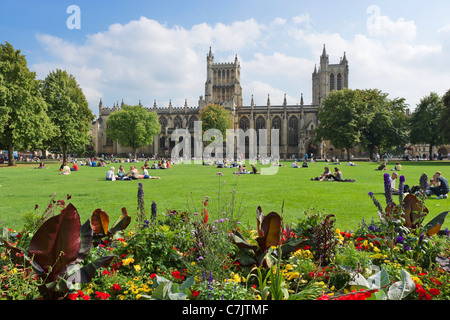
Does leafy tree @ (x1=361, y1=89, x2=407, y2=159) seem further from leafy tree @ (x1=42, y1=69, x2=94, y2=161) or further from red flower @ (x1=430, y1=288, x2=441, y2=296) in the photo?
red flower @ (x1=430, y1=288, x2=441, y2=296)

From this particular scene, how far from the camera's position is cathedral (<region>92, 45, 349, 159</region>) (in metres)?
74.4

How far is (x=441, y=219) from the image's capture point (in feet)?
15.2

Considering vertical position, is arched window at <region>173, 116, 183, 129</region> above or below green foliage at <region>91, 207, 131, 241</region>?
above

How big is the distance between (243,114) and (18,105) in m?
53.3

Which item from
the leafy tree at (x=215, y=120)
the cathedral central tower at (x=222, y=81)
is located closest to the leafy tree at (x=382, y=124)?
the leafy tree at (x=215, y=120)

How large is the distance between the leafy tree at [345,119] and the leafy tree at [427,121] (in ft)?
31.1

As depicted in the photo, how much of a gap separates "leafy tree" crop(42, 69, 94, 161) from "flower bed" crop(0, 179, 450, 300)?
3966cm

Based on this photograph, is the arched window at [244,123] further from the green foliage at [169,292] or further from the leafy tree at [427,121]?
the green foliage at [169,292]

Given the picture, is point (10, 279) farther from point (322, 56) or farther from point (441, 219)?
point (322, 56)

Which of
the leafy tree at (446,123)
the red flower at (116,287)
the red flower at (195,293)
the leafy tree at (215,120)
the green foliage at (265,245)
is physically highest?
the leafy tree at (215,120)

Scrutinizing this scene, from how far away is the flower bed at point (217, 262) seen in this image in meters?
2.95

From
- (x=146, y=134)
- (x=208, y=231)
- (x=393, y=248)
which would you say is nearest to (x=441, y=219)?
(x=393, y=248)

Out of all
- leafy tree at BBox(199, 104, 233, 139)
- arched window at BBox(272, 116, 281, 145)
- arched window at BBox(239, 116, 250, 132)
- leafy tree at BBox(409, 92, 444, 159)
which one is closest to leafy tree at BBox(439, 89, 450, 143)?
leafy tree at BBox(409, 92, 444, 159)

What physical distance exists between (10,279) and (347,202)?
897 cm
